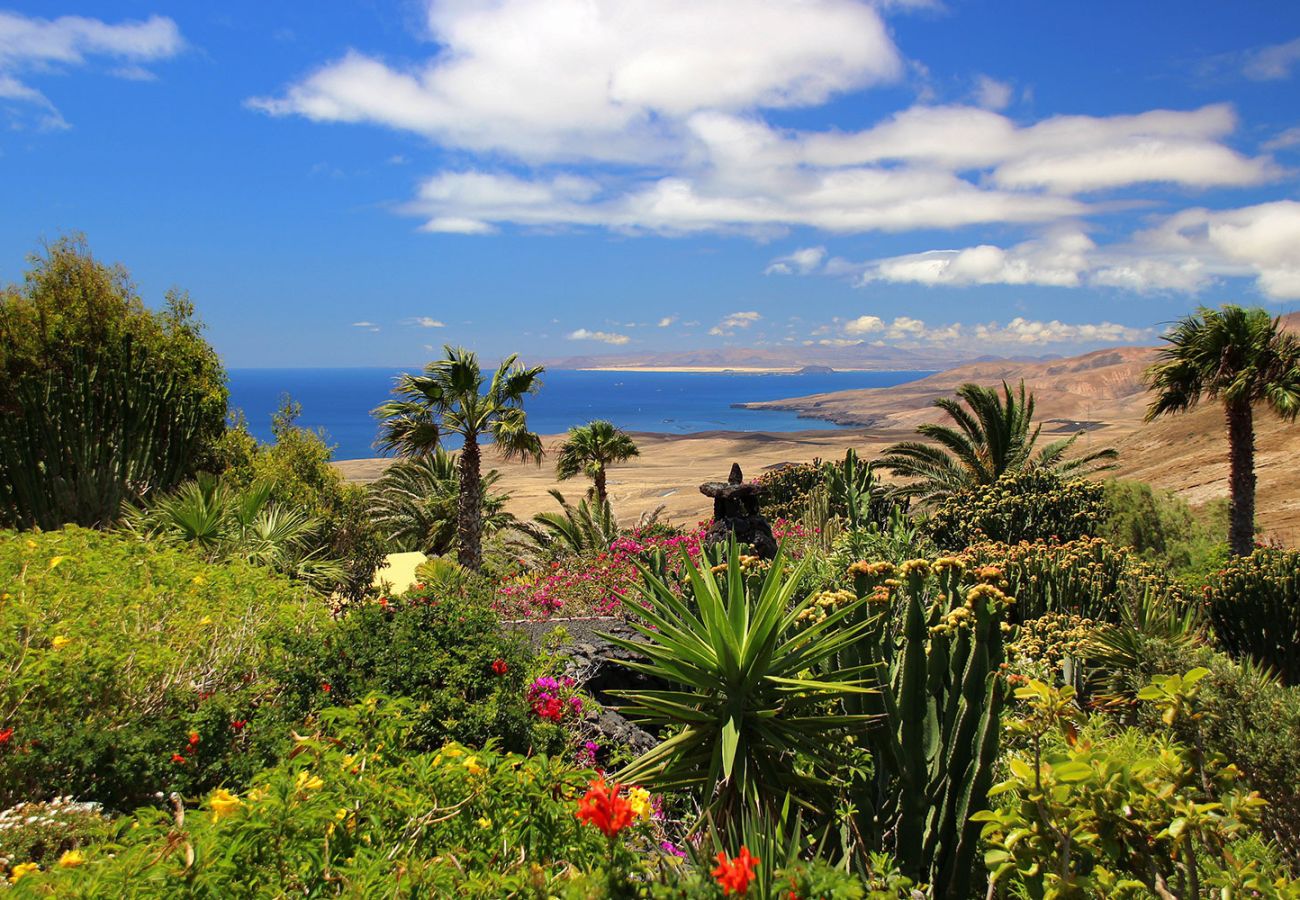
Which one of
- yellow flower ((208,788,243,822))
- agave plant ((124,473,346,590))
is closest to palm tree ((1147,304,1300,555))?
agave plant ((124,473,346,590))

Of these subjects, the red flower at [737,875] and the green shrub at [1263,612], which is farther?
the green shrub at [1263,612]

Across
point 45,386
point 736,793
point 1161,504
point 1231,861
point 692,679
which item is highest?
point 45,386

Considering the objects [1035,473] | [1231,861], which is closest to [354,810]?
[1231,861]

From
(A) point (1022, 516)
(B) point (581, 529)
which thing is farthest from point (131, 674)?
(B) point (581, 529)

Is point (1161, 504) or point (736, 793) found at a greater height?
point (736, 793)

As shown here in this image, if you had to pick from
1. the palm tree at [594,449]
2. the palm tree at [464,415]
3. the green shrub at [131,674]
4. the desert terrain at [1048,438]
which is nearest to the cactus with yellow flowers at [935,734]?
the green shrub at [131,674]

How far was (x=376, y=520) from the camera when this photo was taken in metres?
24.0

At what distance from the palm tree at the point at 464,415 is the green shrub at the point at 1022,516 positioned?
8.42m

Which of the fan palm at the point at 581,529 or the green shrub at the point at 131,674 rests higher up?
the green shrub at the point at 131,674

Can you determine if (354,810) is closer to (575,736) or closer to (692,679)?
(692,679)

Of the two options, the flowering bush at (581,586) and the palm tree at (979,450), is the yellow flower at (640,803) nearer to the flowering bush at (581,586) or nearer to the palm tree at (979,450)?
the flowering bush at (581,586)

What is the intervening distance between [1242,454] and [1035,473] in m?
4.91

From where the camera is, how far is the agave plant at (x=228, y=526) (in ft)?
33.1

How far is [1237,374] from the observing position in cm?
1462
